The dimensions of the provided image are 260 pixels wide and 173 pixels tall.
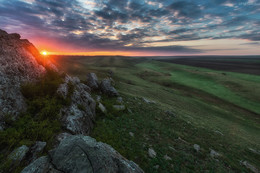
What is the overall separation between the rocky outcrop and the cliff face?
534 centimetres

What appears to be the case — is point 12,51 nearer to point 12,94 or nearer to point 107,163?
point 12,94

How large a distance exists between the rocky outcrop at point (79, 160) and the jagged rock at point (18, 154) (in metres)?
1.46

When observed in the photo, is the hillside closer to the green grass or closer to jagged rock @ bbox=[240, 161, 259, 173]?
the green grass

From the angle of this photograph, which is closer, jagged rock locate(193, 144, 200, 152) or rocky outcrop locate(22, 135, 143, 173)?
rocky outcrop locate(22, 135, 143, 173)

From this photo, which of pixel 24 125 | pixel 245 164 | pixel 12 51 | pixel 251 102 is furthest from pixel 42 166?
pixel 251 102

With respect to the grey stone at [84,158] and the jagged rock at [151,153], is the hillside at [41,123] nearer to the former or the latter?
the grey stone at [84,158]

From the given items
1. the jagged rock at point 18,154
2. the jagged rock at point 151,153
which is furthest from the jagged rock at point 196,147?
the jagged rock at point 18,154

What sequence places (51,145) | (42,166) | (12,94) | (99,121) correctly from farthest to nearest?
(99,121), (12,94), (51,145), (42,166)

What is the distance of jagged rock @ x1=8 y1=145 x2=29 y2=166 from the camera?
584 centimetres

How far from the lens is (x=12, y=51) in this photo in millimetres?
10961

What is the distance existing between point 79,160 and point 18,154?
12.0 feet

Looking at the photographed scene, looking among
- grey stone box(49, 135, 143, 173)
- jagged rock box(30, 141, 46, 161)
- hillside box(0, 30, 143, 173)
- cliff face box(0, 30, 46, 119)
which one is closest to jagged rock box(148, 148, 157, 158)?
hillside box(0, 30, 143, 173)

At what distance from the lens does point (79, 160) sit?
5.16 metres

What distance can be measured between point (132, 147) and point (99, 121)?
189 inches
